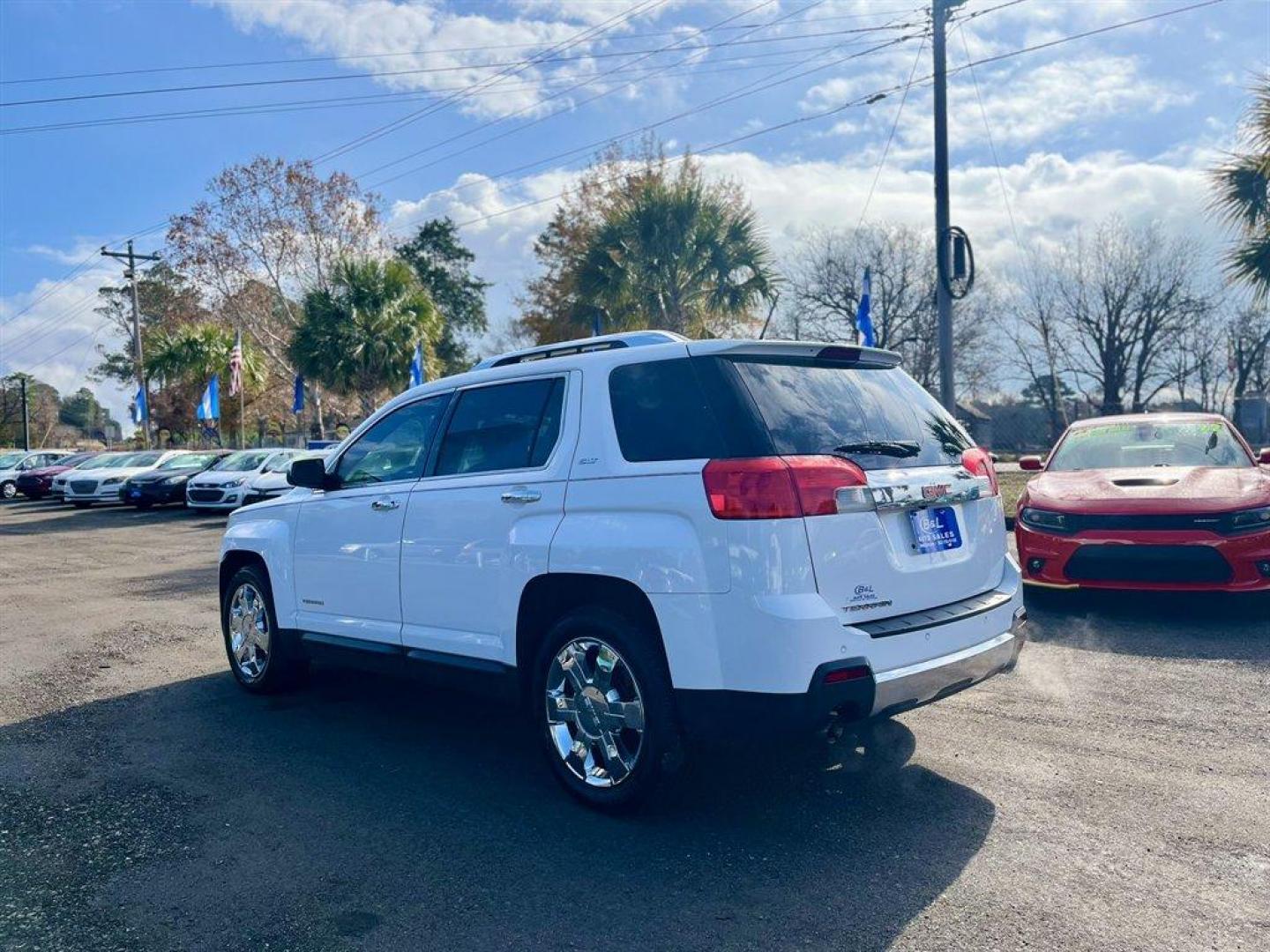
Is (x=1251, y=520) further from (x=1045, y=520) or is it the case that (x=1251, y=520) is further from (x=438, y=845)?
(x=438, y=845)

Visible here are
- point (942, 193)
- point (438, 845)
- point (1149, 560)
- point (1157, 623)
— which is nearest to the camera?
point (438, 845)

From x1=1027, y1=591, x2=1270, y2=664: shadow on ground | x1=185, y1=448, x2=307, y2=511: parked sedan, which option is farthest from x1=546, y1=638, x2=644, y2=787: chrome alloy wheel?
x1=185, y1=448, x2=307, y2=511: parked sedan

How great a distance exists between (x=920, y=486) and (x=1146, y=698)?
248 cm

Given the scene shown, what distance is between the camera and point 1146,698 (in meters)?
5.45

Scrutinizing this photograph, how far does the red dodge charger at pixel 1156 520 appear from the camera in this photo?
693cm

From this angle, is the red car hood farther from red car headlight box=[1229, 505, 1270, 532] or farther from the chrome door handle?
Answer: the chrome door handle

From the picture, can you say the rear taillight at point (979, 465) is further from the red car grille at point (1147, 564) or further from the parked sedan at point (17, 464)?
the parked sedan at point (17, 464)

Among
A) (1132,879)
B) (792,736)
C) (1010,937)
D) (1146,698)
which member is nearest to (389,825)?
(792,736)

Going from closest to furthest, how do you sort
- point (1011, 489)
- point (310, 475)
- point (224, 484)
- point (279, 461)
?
point (310, 475), point (1011, 489), point (224, 484), point (279, 461)

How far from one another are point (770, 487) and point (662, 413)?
2.03ft

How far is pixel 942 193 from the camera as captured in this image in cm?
1542

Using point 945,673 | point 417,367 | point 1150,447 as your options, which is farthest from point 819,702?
point 417,367

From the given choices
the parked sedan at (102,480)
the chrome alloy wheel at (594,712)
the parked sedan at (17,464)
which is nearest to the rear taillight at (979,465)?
the chrome alloy wheel at (594,712)

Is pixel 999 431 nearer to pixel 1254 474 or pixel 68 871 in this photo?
pixel 1254 474
